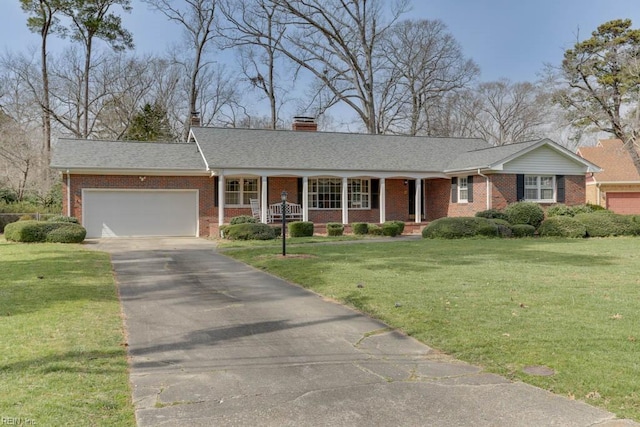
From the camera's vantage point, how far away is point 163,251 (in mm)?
15609

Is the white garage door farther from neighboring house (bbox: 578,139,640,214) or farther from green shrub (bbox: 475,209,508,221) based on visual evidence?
neighboring house (bbox: 578,139,640,214)

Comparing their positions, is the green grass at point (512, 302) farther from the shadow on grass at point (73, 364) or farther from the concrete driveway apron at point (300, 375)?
the shadow on grass at point (73, 364)

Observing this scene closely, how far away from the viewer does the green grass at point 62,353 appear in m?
3.63

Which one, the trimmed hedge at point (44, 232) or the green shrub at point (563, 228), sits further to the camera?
the green shrub at point (563, 228)

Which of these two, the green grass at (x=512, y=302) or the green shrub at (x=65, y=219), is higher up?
the green shrub at (x=65, y=219)

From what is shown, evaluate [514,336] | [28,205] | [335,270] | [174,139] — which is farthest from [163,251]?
[174,139]

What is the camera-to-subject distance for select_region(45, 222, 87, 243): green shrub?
17422 millimetres

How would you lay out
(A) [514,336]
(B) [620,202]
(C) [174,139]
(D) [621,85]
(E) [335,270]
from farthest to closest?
(C) [174,139]
(B) [620,202]
(D) [621,85]
(E) [335,270]
(A) [514,336]

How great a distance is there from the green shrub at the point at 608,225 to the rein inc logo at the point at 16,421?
66.4ft

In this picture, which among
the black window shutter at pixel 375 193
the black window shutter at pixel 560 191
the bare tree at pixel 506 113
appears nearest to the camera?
the black window shutter at pixel 560 191

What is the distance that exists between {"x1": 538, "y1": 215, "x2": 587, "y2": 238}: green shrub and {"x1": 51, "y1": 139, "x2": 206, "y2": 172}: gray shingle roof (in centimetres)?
1439

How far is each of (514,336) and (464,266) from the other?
18.2 ft

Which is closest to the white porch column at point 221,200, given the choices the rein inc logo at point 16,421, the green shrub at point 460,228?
the green shrub at point 460,228

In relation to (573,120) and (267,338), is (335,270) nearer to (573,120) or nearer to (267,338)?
(267,338)
